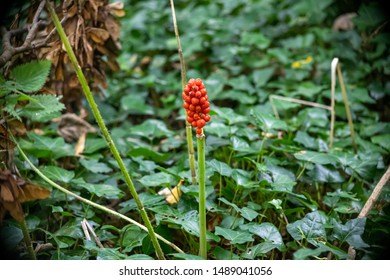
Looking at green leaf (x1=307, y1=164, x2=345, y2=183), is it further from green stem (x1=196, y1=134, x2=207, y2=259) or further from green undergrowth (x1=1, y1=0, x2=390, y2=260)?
green stem (x1=196, y1=134, x2=207, y2=259)

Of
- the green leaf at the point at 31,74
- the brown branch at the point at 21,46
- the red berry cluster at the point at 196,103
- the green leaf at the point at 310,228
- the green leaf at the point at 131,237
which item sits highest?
the brown branch at the point at 21,46

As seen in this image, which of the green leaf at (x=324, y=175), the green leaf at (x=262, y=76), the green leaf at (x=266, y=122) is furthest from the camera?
the green leaf at (x=262, y=76)

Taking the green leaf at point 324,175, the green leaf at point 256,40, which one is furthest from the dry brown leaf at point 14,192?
the green leaf at point 256,40

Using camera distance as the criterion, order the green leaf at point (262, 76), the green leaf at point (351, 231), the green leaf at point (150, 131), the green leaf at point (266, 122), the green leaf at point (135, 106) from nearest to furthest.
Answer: the green leaf at point (351, 231)
the green leaf at point (266, 122)
the green leaf at point (150, 131)
the green leaf at point (135, 106)
the green leaf at point (262, 76)

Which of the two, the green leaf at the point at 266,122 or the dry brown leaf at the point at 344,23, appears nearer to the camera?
the green leaf at the point at 266,122

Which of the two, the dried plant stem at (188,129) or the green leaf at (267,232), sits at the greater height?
the dried plant stem at (188,129)

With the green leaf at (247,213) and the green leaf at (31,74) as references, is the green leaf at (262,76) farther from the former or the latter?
the green leaf at (31,74)
